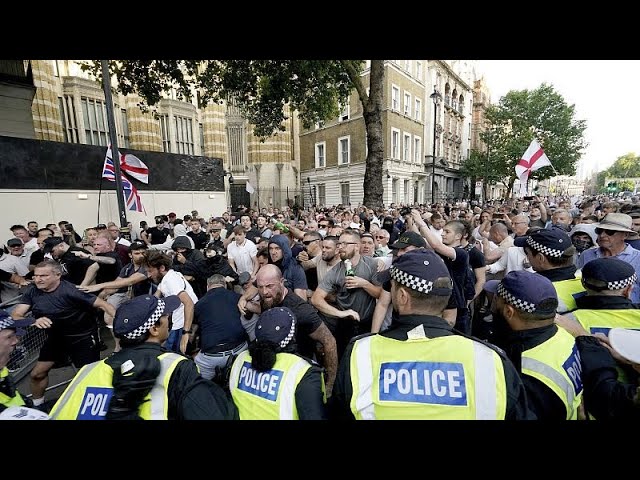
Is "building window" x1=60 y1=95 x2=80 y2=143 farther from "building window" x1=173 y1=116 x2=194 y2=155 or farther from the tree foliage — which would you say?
the tree foliage

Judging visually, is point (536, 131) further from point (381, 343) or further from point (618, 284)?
point (381, 343)

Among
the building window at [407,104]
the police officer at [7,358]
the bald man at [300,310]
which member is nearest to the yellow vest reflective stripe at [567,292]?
the bald man at [300,310]

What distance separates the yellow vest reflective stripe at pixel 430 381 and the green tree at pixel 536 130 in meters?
36.8

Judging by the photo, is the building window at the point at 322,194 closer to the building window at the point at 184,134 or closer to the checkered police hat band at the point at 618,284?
the building window at the point at 184,134

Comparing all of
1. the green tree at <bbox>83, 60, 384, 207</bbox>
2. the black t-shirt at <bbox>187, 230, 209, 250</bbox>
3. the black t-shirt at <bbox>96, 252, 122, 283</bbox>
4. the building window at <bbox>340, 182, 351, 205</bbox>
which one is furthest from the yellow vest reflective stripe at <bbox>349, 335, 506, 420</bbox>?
the building window at <bbox>340, 182, 351, 205</bbox>

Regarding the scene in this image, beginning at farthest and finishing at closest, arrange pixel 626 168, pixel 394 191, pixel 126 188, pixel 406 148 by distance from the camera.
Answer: pixel 626 168 < pixel 406 148 < pixel 394 191 < pixel 126 188

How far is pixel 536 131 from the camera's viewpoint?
111ft

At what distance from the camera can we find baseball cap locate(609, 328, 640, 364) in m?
1.36

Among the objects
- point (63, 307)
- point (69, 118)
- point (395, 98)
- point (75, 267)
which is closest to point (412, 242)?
point (63, 307)

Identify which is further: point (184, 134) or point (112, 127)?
point (184, 134)

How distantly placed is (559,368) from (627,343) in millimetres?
298

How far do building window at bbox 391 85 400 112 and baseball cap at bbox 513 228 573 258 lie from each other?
26742mm
